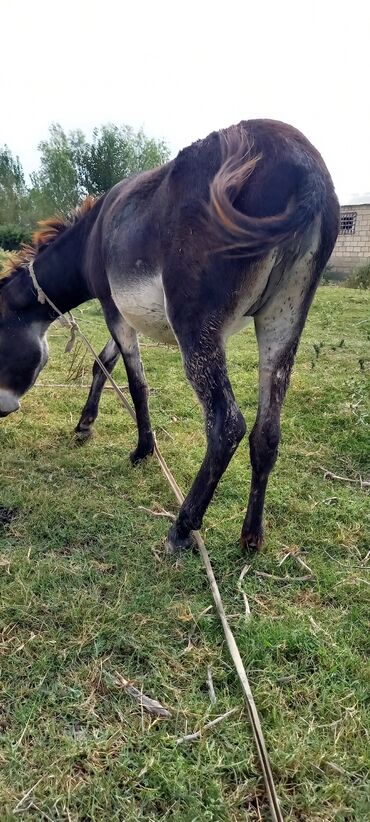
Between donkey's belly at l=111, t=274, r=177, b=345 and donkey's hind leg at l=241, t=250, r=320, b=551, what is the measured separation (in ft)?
1.76

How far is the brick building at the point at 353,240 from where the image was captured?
75.8ft

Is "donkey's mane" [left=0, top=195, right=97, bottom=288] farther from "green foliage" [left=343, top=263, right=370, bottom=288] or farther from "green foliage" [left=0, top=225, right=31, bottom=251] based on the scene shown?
"green foliage" [left=0, top=225, right=31, bottom=251]

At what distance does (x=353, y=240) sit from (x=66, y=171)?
758 inches

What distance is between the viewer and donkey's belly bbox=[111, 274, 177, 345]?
2572mm

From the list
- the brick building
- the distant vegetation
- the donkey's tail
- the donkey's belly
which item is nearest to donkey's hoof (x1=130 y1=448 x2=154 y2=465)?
the donkey's belly

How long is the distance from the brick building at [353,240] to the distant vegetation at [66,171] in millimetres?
14402

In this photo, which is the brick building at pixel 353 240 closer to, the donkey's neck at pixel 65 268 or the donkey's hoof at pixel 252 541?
the donkey's neck at pixel 65 268

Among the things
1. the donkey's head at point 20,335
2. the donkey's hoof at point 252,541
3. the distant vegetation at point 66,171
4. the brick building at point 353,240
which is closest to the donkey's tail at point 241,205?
the donkey's hoof at point 252,541

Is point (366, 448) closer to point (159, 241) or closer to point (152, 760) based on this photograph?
point (159, 241)

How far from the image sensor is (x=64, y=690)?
1772mm

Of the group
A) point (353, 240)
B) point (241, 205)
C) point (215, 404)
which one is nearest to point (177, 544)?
point (215, 404)

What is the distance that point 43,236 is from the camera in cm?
380

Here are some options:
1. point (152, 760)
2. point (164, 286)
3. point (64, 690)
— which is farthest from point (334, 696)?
point (164, 286)

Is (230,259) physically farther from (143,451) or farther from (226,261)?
(143,451)
